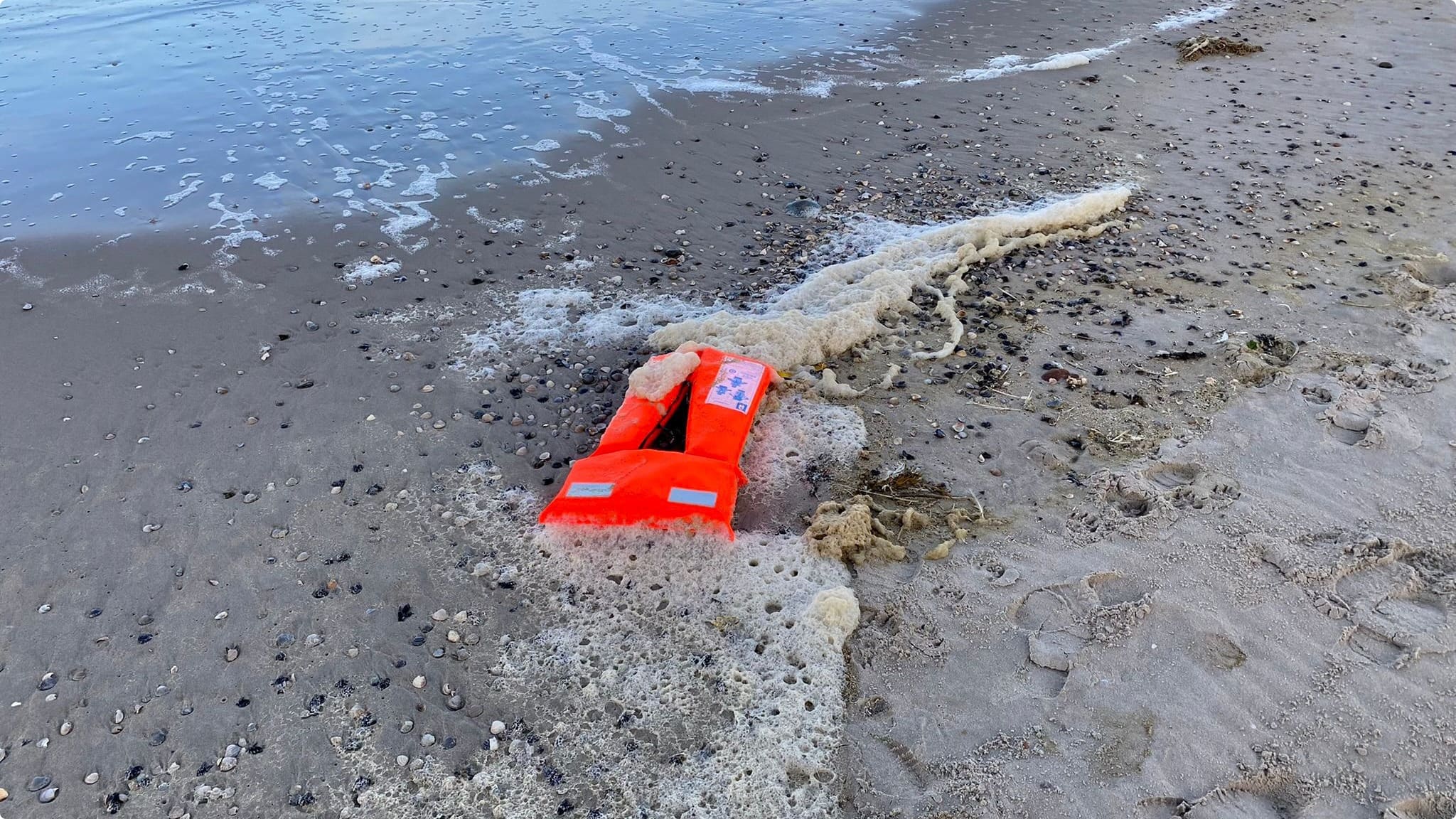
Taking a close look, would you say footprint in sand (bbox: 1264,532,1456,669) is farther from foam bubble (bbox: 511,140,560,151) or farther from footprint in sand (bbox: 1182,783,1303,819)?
foam bubble (bbox: 511,140,560,151)

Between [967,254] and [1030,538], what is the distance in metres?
3.44

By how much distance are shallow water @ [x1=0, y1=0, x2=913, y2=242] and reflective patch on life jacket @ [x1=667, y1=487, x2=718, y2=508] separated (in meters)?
5.13

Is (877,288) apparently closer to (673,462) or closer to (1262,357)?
(1262,357)

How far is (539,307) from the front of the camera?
6.76m

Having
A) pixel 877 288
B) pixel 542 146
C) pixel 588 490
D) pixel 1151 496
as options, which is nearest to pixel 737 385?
pixel 588 490

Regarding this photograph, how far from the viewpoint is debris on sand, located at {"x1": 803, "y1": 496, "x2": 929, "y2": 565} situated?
4.52 metres

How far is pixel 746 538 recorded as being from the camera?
15.4 feet

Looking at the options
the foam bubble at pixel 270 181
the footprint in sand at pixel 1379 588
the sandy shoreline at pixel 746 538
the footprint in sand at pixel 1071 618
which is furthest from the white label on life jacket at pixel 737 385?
the foam bubble at pixel 270 181

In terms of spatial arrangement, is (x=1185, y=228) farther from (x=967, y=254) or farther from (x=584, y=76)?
(x=584, y=76)

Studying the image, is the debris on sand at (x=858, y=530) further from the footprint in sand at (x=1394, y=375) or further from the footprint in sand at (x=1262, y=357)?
the footprint in sand at (x=1394, y=375)

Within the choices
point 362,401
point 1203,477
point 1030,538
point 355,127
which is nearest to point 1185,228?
point 1203,477

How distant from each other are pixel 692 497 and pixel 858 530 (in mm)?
956

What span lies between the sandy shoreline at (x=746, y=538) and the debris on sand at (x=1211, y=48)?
4792 millimetres

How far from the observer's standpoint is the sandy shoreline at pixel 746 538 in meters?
3.56
